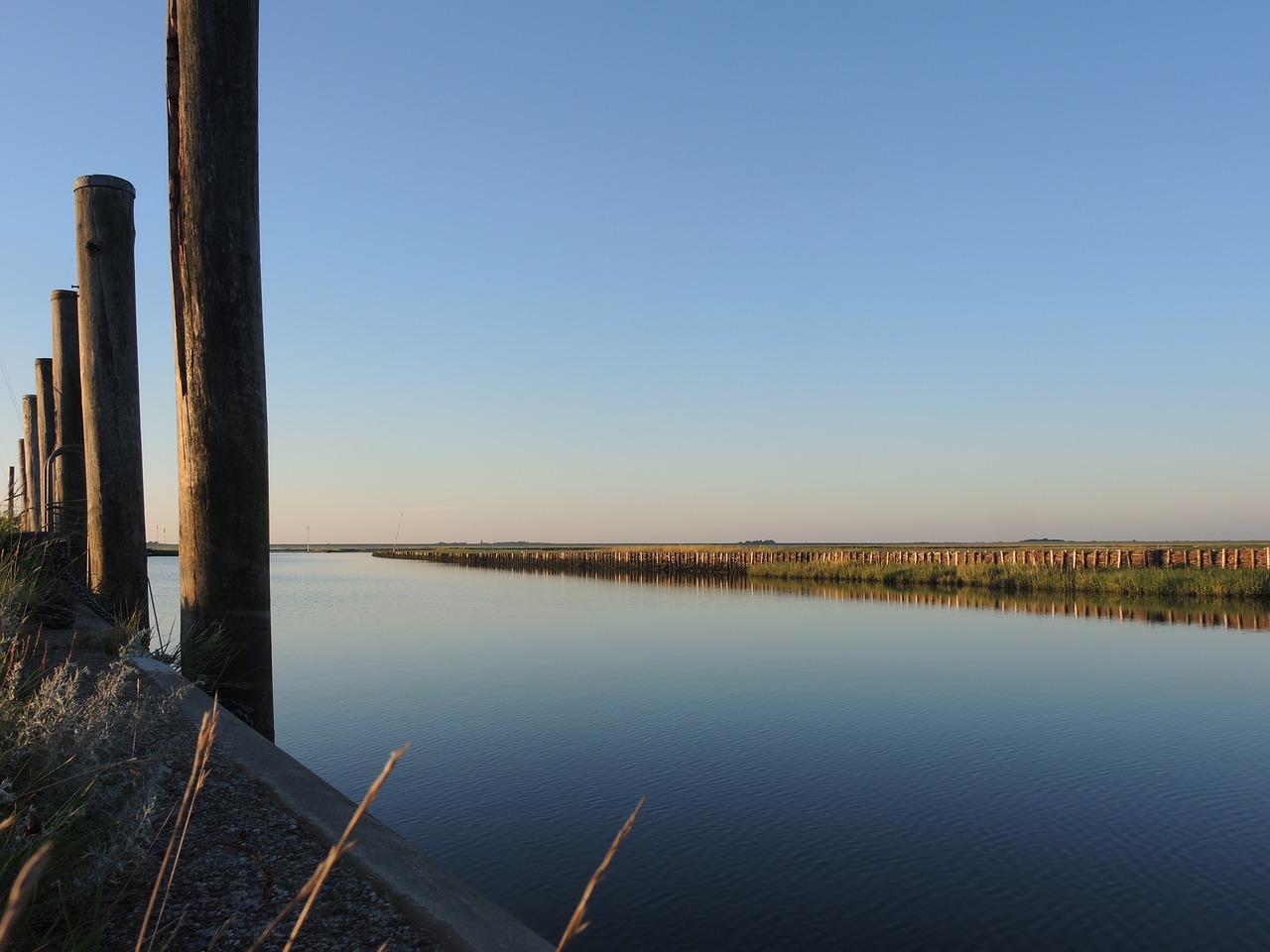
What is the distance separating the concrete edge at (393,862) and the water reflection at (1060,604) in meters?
23.6

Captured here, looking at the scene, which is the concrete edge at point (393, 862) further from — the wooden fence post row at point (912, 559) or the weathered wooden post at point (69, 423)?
the wooden fence post row at point (912, 559)

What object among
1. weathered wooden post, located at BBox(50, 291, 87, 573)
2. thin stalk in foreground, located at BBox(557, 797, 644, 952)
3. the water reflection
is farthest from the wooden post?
the water reflection

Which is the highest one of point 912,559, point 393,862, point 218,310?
point 218,310

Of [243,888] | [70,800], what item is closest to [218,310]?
[70,800]

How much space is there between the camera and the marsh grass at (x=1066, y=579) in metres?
29.9


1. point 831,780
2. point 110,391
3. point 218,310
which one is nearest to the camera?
point 218,310

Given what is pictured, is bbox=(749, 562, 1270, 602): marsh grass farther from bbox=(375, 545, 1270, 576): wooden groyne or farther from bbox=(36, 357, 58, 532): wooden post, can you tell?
bbox=(36, 357, 58, 532): wooden post

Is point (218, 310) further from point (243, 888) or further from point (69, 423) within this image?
point (69, 423)

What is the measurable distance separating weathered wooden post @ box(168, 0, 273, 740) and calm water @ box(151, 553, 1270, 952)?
110 inches

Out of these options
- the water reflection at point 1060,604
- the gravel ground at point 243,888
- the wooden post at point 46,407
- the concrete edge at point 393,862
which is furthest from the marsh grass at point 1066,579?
the gravel ground at point 243,888

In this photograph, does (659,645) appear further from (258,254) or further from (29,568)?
(258,254)

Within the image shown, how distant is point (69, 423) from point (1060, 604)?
2730 cm

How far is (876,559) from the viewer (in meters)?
48.9

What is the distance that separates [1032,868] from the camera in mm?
6500
